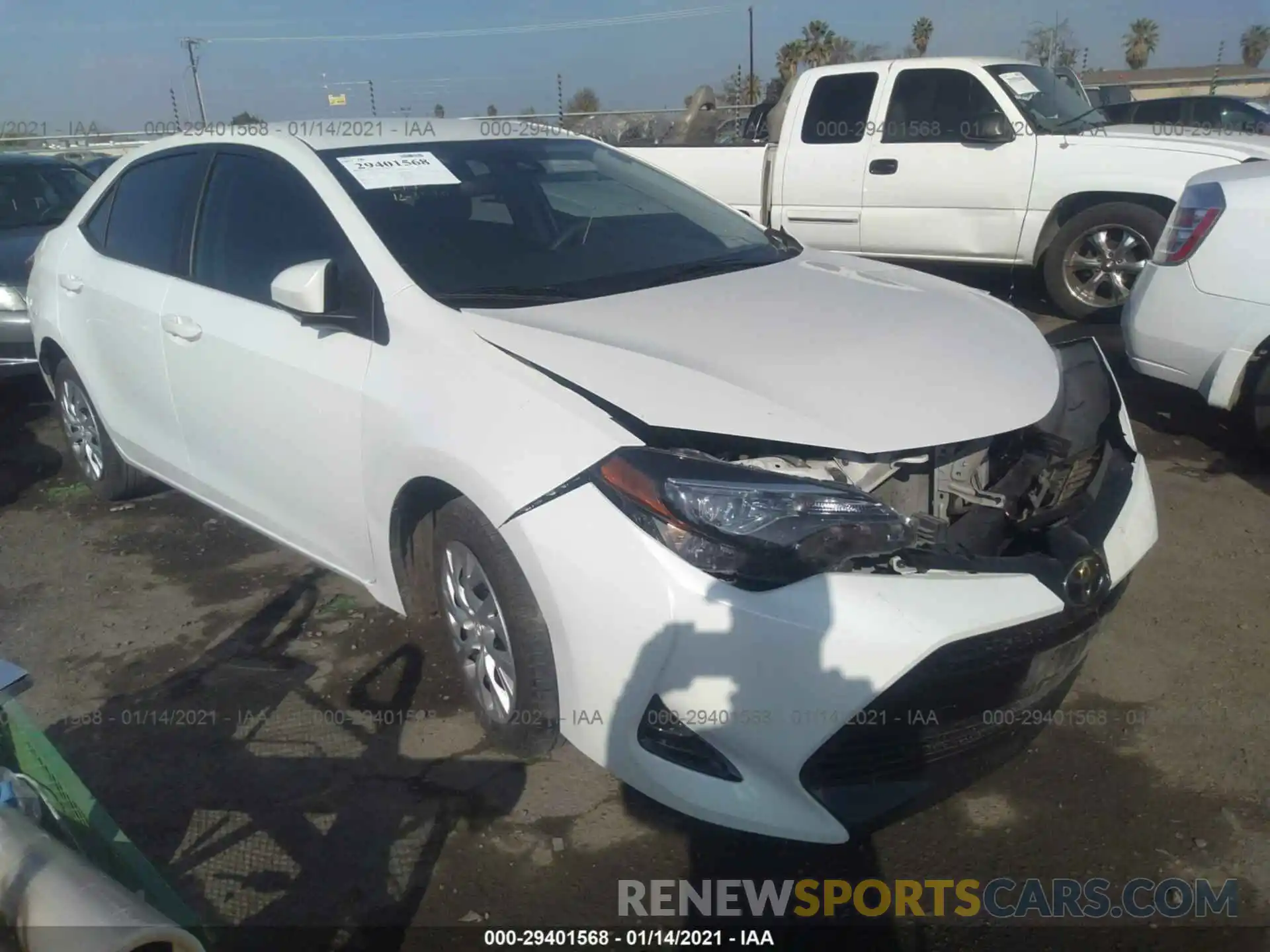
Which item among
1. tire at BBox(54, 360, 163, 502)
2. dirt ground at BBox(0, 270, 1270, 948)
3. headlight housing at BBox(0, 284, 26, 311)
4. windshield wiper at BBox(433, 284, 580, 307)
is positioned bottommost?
dirt ground at BBox(0, 270, 1270, 948)

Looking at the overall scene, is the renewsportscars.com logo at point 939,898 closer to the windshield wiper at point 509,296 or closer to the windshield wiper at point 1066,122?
the windshield wiper at point 509,296

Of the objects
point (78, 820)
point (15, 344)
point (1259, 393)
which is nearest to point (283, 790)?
point (78, 820)

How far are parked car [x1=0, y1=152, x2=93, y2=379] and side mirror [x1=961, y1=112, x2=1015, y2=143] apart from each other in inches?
257

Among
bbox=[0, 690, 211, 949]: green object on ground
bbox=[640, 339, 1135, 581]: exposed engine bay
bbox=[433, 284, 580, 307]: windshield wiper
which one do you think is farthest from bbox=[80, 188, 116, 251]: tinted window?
bbox=[640, 339, 1135, 581]: exposed engine bay

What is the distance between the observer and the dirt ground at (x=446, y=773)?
2.46 meters

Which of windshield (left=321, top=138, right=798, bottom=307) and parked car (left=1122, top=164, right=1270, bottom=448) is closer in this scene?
windshield (left=321, top=138, right=798, bottom=307)

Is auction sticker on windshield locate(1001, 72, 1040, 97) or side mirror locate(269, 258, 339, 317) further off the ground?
auction sticker on windshield locate(1001, 72, 1040, 97)

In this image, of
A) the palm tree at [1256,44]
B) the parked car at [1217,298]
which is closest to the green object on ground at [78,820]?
the parked car at [1217,298]

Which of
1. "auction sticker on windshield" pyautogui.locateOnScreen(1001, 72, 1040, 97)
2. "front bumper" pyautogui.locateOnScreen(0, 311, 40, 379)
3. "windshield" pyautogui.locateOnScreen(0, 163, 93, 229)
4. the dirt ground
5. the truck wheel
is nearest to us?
the dirt ground

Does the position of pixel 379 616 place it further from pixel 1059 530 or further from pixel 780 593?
pixel 1059 530

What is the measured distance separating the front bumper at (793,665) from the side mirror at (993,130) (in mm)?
6066

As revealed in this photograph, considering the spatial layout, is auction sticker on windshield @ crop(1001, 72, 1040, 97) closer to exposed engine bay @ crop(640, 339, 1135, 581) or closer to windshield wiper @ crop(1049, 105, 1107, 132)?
windshield wiper @ crop(1049, 105, 1107, 132)

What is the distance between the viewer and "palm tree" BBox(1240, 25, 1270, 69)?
55875 millimetres

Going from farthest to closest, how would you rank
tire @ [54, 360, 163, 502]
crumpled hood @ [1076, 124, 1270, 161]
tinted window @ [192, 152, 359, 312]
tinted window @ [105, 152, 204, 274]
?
crumpled hood @ [1076, 124, 1270, 161], tire @ [54, 360, 163, 502], tinted window @ [105, 152, 204, 274], tinted window @ [192, 152, 359, 312]
